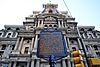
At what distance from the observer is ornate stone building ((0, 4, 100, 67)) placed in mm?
23312

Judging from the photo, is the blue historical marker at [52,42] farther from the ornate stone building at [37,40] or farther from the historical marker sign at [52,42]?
the ornate stone building at [37,40]

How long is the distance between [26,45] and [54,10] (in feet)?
47.7

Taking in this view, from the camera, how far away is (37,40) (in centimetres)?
2689

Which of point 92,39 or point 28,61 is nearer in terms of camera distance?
point 28,61

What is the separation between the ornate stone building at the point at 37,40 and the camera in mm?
23312

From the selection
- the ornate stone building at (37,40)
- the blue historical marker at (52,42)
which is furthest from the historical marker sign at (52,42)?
the ornate stone building at (37,40)

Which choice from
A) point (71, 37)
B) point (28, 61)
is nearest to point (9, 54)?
point (28, 61)

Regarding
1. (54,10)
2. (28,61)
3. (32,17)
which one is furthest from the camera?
(54,10)

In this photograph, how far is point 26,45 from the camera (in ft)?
90.8

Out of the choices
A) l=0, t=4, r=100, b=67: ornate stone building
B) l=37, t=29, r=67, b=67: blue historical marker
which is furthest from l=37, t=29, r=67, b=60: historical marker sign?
l=0, t=4, r=100, b=67: ornate stone building

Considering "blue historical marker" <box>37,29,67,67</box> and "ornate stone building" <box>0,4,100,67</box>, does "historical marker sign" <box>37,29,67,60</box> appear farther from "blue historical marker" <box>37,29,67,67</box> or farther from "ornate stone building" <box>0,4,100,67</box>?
"ornate stone building" <box>0,4,100,67</box>

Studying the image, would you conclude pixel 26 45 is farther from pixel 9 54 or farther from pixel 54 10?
pixel 54 10

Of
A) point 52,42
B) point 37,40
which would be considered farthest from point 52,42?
point 37,40

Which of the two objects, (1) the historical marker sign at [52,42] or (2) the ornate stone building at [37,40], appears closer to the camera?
(1) the historical marker sign at [52,42]
